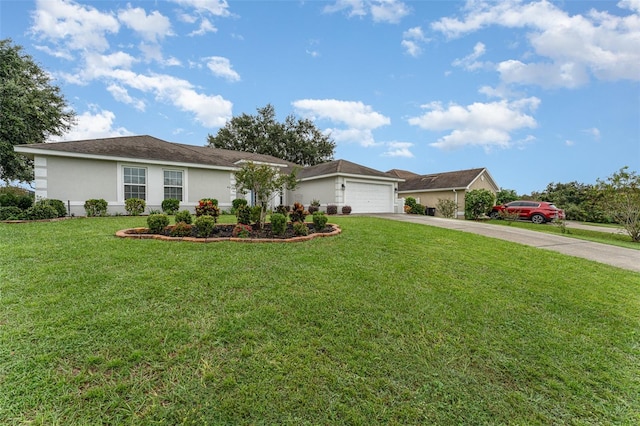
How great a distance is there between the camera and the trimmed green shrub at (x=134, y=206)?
1175 cm

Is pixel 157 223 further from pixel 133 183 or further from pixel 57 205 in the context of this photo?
pixel 133 183

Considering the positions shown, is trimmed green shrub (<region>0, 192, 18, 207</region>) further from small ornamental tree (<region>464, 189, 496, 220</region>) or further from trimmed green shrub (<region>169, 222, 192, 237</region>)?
small ornamental tree (<region>464, 189, 496, 220</region>)

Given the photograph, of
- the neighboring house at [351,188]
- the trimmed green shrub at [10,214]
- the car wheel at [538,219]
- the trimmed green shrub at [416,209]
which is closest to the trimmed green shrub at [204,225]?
the trimmed green shrub at [10,214]

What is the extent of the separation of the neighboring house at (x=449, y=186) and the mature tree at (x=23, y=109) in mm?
27092

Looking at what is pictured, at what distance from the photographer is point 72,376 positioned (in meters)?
2.12

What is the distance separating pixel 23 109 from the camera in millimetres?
15344

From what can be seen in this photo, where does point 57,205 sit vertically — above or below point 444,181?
below

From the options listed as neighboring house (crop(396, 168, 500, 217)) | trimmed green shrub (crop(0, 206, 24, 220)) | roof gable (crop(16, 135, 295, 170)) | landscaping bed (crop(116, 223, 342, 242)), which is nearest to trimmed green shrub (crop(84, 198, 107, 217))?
roof gable (crop(16, 135, 295, 170))

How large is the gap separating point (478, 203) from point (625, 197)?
27.1ft

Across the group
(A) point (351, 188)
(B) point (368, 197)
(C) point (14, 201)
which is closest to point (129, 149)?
(C) point (14, 201)

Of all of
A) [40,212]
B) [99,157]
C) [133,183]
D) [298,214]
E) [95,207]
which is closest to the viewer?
[298,214]

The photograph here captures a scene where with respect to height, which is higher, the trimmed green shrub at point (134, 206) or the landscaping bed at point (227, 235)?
the trimmed green shrub at point (134, 206)

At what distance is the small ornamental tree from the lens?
19359mm

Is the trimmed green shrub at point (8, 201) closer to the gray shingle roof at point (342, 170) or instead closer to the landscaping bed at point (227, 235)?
the landscaping bed at point (227, 235)
